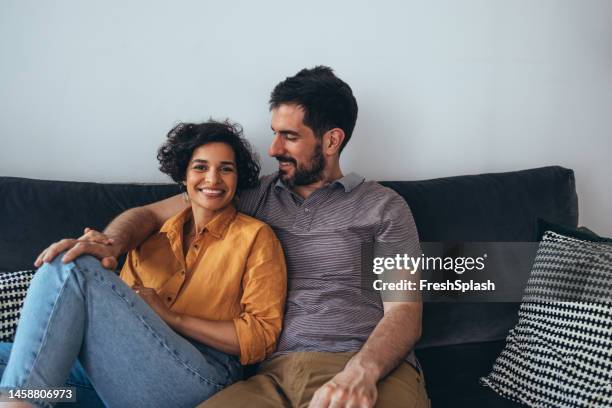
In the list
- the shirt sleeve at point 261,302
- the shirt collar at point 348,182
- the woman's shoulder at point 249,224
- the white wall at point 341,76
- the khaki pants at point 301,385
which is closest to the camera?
the khaki pants at point 301,385

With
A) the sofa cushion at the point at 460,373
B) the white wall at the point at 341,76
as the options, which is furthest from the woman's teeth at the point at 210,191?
the sofa cushion at the point at 460,373

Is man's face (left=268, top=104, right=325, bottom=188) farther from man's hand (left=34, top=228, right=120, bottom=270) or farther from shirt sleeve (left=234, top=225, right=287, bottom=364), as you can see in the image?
man's hand (left=34, top=228, right=120, bottom=270)

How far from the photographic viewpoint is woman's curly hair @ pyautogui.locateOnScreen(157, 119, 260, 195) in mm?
1573

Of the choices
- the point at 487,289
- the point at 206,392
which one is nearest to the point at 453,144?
the point at 487,289

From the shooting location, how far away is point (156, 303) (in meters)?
1.37

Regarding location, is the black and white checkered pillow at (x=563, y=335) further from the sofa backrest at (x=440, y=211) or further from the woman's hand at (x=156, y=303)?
the woman's hand at (x=156, y=303)

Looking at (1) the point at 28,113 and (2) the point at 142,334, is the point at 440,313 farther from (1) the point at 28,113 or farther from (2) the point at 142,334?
(1) the point at 28,113

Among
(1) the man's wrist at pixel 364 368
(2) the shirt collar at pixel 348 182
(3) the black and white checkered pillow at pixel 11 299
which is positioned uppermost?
(2) the shirt collar at pixel 348 182

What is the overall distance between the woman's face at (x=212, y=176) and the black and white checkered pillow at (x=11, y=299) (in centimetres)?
49

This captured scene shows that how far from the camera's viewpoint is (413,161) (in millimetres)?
2074

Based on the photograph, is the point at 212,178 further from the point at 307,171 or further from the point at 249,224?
the point at 307,171

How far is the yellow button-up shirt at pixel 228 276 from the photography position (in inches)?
56.9

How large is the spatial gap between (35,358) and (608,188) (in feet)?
6.83

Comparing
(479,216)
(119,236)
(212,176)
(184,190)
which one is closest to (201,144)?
(212,176)
